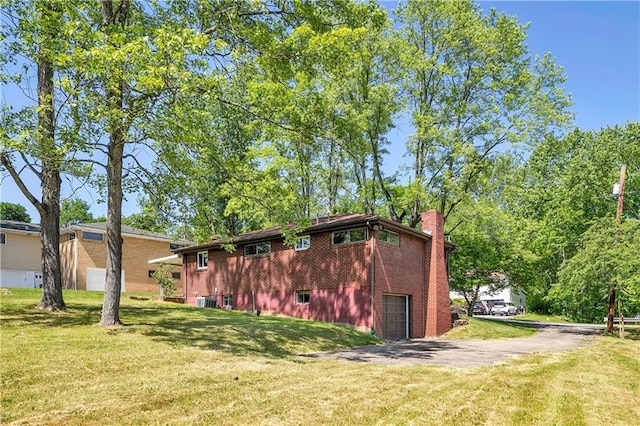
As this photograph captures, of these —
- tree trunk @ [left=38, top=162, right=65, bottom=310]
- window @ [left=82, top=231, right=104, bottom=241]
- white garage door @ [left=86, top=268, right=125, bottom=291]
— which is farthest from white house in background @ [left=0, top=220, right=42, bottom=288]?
tree trunk @ [left=38, top=162, right=65, bottom=310]

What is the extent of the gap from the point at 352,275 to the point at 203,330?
8444mm

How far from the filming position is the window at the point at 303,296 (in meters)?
23.4

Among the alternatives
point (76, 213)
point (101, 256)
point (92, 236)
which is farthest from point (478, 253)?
point (76, 213)

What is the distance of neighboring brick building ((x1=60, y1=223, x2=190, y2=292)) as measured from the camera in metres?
33.8

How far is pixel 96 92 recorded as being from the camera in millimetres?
11281

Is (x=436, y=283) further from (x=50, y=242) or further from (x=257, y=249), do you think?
(x=50, y=242)

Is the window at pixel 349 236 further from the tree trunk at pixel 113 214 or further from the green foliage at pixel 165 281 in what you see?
the green foliage at pixel 165 281

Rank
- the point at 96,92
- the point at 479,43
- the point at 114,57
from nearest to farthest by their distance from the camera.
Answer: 1. the point at 114,57
2. the point at 96,92
3. the point at 479,43

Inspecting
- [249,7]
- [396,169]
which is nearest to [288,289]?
[396,169]

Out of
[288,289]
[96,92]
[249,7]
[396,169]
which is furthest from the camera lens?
[396,169]

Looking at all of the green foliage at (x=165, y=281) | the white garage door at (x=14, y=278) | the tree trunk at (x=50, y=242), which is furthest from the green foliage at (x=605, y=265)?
the white garage door at (x=14, y=278)

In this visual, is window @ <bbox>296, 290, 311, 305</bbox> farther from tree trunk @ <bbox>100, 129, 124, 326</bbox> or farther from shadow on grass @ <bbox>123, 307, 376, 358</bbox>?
tree trunk @ <bbox>100, 129, 124, 326</bbox>

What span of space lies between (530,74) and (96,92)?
2521cm

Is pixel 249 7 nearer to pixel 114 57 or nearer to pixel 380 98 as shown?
pixel 114 57
